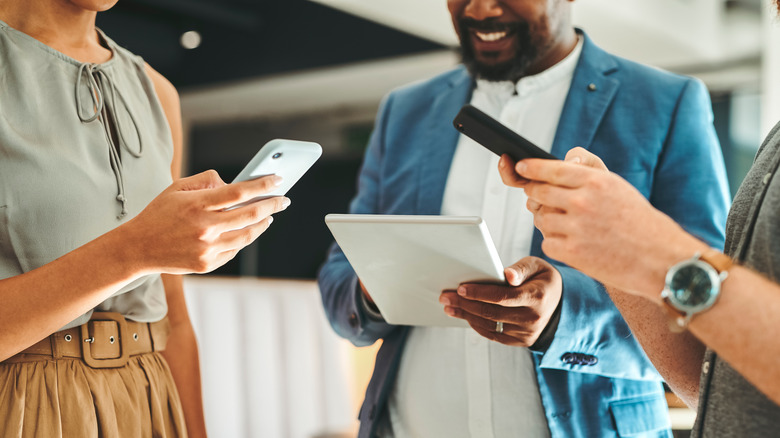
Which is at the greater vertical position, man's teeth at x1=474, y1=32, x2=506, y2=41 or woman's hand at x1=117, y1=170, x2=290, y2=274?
man's teeth at x1=474, y1=32, x2=506, y2=41

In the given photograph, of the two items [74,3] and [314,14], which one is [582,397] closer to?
[74,3]

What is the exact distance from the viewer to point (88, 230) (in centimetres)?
115

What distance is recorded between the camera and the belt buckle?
3.76ft

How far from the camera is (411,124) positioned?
186 centimetres

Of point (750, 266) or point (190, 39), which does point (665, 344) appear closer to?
point (750, 266)

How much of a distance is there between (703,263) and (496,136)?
13.5 inches

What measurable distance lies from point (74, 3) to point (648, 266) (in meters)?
0.96

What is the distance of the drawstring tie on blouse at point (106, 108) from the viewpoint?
1192 millimetres

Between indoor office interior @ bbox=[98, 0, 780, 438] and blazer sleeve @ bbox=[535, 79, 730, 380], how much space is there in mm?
365

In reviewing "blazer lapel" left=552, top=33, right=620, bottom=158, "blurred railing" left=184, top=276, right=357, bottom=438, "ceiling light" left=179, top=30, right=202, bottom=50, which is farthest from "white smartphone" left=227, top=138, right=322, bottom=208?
"ceiling light" left=179, top=30, right=202, bottom=50

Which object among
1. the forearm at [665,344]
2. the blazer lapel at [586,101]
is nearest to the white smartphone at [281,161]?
the forearm at [665,344]

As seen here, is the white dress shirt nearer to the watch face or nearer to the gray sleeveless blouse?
the gray sleeveless blouse

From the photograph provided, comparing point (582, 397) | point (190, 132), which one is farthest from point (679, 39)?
point (190, 132)

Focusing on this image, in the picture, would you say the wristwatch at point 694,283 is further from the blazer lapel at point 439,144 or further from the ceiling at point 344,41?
the ceiling at point 344,41
